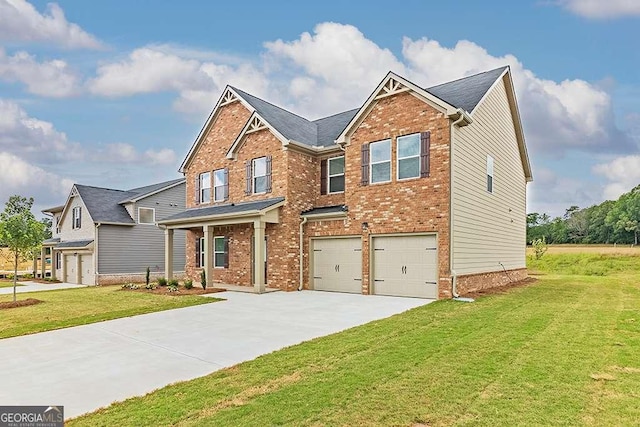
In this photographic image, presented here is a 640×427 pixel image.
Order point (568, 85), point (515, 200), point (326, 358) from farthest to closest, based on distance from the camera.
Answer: point (568, 85) → point (515, 200) → point (326, 358)

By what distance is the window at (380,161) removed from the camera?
13.9m

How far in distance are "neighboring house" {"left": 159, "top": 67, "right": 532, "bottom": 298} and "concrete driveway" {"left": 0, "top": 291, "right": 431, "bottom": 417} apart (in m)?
2.60

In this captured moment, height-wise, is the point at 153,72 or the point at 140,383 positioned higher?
the point at 153,72

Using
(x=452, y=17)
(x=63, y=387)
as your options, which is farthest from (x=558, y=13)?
(x=63, y=387)

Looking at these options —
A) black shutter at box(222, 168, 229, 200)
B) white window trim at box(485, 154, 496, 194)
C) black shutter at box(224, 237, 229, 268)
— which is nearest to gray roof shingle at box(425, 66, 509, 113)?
white window trim at box(485, 154, 496, 194)

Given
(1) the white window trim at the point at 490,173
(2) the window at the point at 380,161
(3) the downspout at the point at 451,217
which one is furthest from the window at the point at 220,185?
(1) the white window trim at the point at 490,173

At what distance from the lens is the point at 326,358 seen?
19.0 feet

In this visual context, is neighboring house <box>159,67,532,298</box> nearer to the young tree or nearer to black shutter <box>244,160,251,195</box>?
black shutter <box>244,160,251,195</box>

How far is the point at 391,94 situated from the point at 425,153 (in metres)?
2.65

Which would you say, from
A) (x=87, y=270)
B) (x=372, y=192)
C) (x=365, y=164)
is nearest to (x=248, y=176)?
(x=365, y=164)

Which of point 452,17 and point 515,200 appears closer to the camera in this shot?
point 452,17

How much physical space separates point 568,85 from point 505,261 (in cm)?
1282

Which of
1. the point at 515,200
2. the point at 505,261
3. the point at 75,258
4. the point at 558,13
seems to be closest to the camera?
the point at 558,13

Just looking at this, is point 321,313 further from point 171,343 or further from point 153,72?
point 153,72
